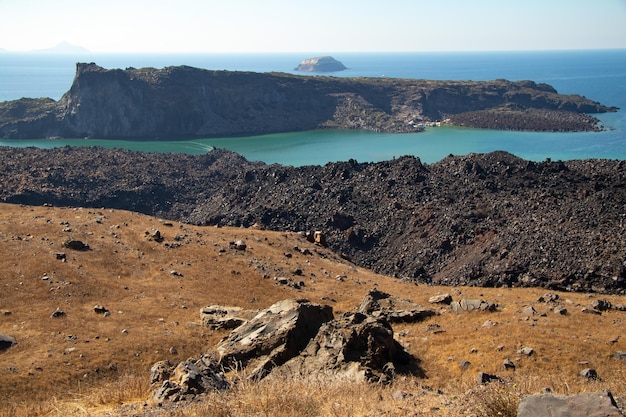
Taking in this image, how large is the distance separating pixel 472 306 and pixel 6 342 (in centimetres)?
1611

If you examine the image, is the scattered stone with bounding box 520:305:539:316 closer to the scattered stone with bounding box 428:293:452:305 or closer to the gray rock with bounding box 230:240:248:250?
the scattered stone with bounding box 428:293:452:305

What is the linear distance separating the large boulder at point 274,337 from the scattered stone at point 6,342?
6.70m

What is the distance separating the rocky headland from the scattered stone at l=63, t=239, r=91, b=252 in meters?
18.8

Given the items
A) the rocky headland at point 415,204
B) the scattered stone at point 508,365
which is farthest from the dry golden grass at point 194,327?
the rocky headland at point 415,204

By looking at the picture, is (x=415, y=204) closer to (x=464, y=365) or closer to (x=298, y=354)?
(x=464, y=365)

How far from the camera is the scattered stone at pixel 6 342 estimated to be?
16.1 meters

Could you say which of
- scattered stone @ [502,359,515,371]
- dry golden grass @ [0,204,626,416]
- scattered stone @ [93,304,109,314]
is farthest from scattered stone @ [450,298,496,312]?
scattered stone @ [93,304,109,314]

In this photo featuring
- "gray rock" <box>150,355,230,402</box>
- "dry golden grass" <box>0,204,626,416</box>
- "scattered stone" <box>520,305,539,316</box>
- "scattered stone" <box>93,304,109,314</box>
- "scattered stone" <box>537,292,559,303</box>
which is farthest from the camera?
"scattered stone" <box>537,292,559,303</box>

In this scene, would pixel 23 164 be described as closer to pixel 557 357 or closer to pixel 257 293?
pixel 257 293

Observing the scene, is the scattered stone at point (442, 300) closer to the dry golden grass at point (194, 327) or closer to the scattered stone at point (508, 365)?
the dry golden grass at point (194, 327)

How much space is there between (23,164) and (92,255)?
42661 millimetres

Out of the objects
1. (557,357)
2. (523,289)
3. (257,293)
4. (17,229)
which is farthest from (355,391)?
(17,229)

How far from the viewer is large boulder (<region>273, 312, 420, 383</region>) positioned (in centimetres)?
1248

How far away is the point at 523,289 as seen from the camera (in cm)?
2728
